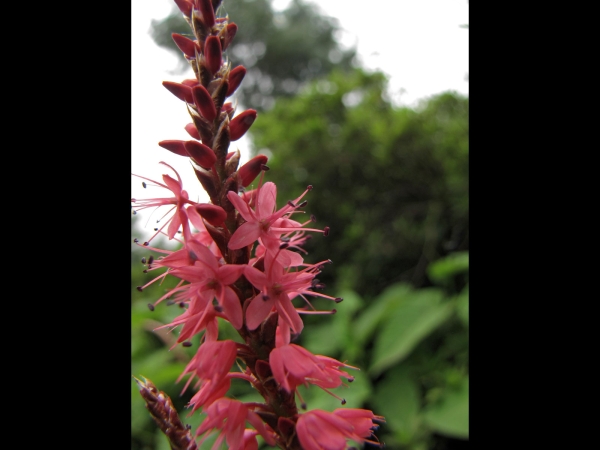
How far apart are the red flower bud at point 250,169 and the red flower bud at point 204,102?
4.5 inches

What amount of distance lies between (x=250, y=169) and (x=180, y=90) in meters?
0.22

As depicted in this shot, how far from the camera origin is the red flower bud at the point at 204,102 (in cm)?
84

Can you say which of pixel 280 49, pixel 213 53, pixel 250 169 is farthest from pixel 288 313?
pixel 280 49

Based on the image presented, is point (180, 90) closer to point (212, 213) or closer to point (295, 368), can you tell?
point (212, 213)

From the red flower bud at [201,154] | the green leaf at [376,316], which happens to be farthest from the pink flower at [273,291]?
the green leaf at [376,316]

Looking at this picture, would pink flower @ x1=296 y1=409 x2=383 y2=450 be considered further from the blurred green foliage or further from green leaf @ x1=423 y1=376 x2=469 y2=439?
the blurred green foliage

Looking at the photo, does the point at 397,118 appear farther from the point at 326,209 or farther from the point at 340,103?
the point at 326,209

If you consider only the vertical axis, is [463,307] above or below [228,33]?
below

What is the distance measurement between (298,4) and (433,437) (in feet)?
29.3

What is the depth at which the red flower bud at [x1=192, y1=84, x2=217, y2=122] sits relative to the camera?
84 cm

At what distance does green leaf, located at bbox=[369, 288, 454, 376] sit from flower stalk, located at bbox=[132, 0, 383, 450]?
196 centimetres

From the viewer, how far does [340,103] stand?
14.7 ft

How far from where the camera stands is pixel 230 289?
0.81 m
